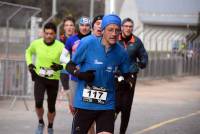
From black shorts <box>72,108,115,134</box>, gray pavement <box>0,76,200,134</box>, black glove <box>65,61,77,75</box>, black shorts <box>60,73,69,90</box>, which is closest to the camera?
black shorts <box>72,108,115,134</box>

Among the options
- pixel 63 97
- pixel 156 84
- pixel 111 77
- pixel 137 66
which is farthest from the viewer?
pixel 156 84

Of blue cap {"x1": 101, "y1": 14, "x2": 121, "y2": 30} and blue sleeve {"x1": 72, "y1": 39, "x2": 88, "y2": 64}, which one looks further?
blue sleeve {"x1": 72, "y1": 39, "x2": 88, "y2": 64}

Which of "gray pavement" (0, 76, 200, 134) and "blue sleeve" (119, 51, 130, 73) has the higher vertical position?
"blue sleeve" (119, 51, 130, 73)

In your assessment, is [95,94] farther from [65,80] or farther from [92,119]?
[65,80]

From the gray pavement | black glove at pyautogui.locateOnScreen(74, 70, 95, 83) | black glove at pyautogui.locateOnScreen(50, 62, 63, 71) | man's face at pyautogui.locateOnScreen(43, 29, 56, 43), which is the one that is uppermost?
man's face at pyautogui.locateOnScreen(43, 29, 56, 43)

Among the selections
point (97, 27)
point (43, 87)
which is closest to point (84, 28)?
point (97, 27)

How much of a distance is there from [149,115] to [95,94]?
25.2 ft

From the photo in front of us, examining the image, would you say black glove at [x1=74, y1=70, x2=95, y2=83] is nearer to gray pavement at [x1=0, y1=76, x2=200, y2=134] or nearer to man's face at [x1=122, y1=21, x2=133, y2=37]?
man's face at [x1=122, y1=21, x2=133, y2=37]

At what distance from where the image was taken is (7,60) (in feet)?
53.5

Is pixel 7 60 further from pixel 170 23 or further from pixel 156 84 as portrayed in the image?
pixel 170 23

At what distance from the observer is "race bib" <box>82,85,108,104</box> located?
779cm

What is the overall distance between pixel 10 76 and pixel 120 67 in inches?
336

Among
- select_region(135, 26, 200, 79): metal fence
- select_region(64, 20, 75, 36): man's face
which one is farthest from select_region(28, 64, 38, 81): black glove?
select_region(135, 26, 200, 79): metal fence

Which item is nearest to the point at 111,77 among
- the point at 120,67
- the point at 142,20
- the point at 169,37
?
the point at 120,67
